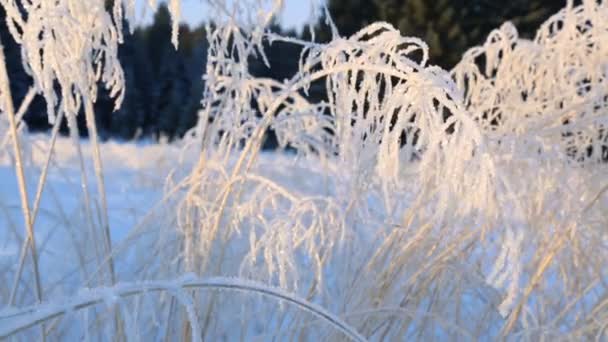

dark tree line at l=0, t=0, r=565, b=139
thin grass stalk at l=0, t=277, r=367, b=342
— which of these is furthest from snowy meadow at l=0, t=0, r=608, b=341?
dark tree line at l=0, t=0, r=565, b=139

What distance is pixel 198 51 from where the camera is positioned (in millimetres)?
24969

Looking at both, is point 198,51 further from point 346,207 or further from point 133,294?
point 133,294

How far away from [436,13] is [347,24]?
1.57 meters

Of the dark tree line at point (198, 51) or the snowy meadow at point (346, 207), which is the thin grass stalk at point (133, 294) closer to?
the snowy meadow at point (346, 207)

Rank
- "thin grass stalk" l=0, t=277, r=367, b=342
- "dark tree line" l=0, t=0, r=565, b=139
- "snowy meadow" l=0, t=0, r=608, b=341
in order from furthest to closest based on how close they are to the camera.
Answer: "dark tree line" l=0, t=0, r=565, b=139 < "snowy meadow" l=0, t=0, r=608, b=341 < "thin grass stalk" l=0, t=277, r=367, b=342

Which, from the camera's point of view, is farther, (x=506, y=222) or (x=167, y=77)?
(x=167, y=77)

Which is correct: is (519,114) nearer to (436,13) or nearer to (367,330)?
(367,330)

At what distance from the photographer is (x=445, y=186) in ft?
2.44

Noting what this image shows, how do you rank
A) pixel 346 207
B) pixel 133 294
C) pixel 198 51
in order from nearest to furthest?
pixel 133 294 < pixel 346 207 < pixel 198 51

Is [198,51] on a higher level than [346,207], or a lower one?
lower

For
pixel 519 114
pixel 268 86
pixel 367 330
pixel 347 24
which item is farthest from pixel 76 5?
pixel 347 24

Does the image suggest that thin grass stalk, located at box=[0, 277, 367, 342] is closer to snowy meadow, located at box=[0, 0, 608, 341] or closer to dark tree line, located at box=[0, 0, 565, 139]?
snowy meadow, located at box=[0, 0, 608, 341]

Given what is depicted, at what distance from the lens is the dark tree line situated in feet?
40.4

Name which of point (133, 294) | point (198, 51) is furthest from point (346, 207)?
point (198, 51)
